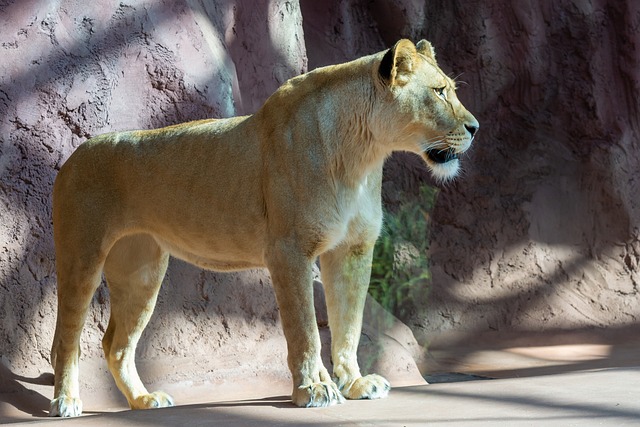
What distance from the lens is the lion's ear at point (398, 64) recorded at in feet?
16.3

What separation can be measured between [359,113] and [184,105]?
2051 millimetres

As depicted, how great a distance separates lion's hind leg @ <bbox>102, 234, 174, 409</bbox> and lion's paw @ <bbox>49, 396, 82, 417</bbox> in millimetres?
435

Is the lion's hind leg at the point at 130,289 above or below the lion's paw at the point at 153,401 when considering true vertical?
above

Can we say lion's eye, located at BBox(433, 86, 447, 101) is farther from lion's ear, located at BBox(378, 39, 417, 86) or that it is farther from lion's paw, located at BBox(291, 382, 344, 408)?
lion's paw, located at BBox(291, 382, 344, 408)

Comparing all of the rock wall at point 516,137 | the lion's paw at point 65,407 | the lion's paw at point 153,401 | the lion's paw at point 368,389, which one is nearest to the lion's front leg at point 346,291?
the lion's paw at point 368,389

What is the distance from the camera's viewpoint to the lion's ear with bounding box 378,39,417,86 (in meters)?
4.95

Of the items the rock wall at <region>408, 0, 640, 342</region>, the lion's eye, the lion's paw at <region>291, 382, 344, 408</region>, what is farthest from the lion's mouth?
the rock wall at <region>408, 0, 640, 342</region>

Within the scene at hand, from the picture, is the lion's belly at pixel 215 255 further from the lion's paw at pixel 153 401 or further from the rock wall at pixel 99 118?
the rock wall at pixel 99 118

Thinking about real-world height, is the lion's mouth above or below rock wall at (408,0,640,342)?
below

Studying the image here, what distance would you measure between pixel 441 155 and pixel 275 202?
36.9 inches

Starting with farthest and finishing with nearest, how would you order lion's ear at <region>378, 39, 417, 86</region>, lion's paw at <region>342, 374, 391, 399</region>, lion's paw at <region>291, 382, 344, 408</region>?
lion's ear at <region>378, 39, 417, 86</region>, lion's paw at <region>342, 374, 391, 399</region>, lion's paw at <region>291, 382, 344, 408</region>

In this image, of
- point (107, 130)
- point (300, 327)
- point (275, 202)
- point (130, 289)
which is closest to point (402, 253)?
point (107, 130)

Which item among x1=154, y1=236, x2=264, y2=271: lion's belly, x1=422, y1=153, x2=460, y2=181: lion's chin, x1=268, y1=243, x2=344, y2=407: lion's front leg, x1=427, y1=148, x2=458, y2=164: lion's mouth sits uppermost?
x1=427, y1=148, x2=458, y2=164: lion's mouth

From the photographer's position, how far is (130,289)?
19.3 feet
